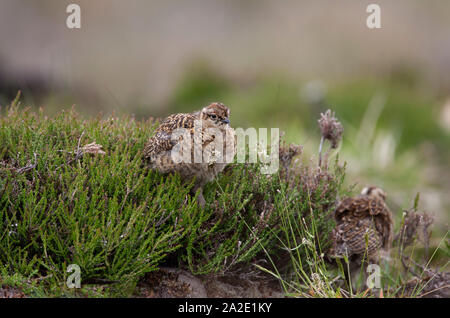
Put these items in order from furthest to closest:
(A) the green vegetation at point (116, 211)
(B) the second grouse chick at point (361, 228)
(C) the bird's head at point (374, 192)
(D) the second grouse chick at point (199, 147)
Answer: (C) the bird's head at point (374, 192) < (B) the second grouse chick at point (361, 228) < (D) the second grouse chick at point (199, 147) < (A) the green vegetation at point (116, 211)

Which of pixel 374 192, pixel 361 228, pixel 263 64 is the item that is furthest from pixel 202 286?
pixel 263 64

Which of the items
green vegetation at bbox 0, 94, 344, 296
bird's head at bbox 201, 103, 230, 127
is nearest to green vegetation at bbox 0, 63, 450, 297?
green vegetation at bbox 0, 94, 344, 296

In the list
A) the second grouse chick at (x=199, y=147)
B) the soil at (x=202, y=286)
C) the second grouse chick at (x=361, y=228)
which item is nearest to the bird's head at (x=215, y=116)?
the second grouse chick at (x=199, y=147)

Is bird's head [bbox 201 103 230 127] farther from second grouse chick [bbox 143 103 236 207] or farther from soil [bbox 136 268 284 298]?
soil [bbox 136 268 284 298]

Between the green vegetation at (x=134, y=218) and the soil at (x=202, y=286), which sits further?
the soil at (x=202, y=286)

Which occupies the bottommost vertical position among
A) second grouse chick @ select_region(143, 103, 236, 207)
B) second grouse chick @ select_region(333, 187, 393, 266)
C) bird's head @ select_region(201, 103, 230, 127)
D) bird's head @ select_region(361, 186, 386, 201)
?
second grouse chick @ select_region(333, 187, 393, 266)

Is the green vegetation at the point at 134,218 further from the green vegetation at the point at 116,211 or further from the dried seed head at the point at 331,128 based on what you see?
the dried seed head at the point at 331,128
